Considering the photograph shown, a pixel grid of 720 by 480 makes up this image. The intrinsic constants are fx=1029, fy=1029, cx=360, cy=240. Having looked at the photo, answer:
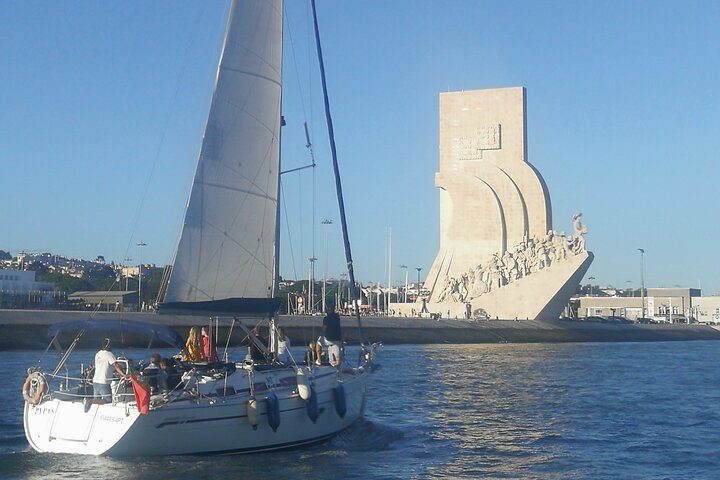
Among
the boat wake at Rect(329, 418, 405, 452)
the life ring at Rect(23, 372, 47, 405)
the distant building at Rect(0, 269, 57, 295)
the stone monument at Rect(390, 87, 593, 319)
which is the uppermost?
the stone monument at Rect(390, 87, 593, 319)

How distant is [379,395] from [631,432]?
22.5 ft

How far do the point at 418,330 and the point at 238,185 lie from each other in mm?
44757

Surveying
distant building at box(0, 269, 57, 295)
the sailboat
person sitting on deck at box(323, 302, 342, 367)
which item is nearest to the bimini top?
the sailboat

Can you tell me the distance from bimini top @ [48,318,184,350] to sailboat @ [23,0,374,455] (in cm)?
2

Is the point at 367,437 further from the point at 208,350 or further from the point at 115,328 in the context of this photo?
the point at 115,328

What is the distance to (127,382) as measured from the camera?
1300 cm

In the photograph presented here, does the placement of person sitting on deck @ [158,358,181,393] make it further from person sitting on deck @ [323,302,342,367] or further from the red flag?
person sitting on deck @ [323,302,342,367]

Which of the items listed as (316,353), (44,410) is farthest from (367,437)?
(44,410)

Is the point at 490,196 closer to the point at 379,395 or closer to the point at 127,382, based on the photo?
the point at 379,395

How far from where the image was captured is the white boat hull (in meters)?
12.5

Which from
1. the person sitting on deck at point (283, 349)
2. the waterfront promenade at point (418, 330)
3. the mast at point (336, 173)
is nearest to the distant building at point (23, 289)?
the waterfront promenade at point (418, 330)

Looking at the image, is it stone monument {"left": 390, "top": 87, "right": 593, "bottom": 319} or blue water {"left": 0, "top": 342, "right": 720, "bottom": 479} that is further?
stone monument {"left": 390, "top": 87, "right": 593, "bottom": 319}

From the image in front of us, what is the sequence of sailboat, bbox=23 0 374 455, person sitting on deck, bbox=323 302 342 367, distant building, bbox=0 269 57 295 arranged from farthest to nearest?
distant building, bbox=0 269 57 295, person sitting on deck, bbox=323 302 342 367, sailboat, bbox=23 0 374 455

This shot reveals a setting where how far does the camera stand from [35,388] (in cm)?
1316
